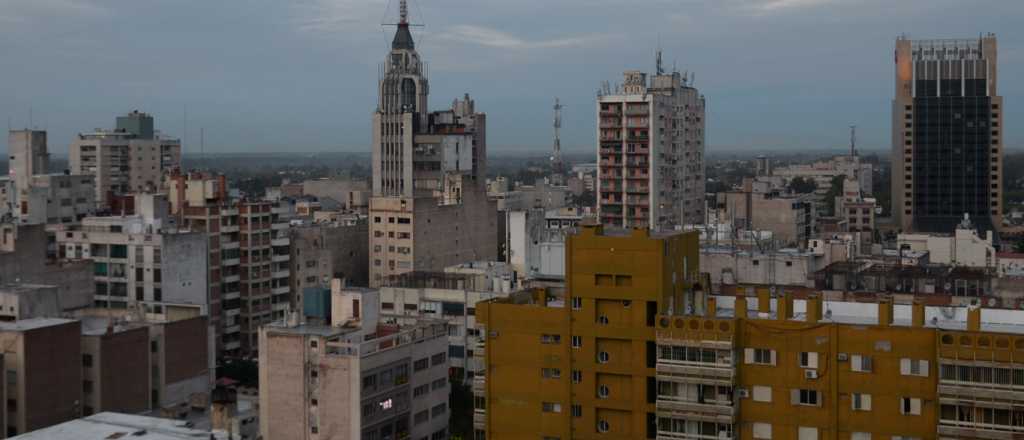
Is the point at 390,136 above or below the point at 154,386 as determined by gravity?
above

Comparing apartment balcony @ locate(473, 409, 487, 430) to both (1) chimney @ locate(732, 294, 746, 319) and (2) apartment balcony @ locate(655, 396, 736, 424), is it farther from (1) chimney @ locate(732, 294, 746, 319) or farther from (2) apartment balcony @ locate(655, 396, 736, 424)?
(1) chimney @ locate(732, 294, 746, 319)

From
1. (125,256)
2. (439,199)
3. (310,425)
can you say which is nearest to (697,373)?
(310,425)

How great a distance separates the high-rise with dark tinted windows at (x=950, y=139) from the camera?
11106 centimetres

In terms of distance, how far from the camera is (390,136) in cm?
8456

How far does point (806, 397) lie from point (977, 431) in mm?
2966

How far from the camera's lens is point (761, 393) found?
24.0 m

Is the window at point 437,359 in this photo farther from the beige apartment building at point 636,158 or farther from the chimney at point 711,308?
the beige apartment building at point 636,158

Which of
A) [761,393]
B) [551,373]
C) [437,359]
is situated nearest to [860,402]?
[761,393]

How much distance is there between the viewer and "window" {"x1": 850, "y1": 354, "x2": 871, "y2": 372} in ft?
76.0

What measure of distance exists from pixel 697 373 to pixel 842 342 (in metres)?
2.66

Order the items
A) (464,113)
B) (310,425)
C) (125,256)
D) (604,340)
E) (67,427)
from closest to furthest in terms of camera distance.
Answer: (604,340) → (67,427) → (310,425) → (125,256) → (464,113)

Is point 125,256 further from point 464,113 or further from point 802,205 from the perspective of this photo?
point 464,113

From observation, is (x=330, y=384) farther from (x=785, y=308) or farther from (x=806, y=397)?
(x=806, y=397)

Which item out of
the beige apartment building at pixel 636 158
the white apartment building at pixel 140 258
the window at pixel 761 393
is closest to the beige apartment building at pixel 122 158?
the beige apartment building at pixel 636 158
